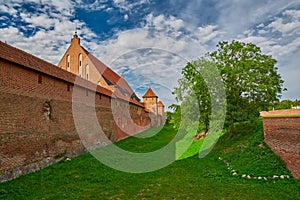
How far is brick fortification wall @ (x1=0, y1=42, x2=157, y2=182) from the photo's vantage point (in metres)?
7.20

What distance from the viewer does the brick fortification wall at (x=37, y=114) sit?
283 inches

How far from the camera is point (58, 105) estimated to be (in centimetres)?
1025

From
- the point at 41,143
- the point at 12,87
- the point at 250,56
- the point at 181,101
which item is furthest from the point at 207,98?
the point at 12,87

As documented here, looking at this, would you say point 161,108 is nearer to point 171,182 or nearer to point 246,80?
point 246,80

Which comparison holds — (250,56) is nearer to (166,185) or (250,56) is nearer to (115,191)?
(166,185)

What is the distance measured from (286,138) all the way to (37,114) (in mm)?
9040

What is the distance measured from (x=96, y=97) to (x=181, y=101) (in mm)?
5400

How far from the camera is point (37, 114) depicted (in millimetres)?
8695

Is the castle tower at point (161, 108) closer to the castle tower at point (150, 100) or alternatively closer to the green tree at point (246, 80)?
the castle tower at point (150, 100)

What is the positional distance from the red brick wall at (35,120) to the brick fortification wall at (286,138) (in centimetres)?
868

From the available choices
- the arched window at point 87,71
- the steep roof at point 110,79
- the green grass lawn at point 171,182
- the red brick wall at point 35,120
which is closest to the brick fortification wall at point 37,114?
the red brick wall at point 35,120

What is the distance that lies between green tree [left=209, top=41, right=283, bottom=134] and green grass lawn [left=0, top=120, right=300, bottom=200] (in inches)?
88.3

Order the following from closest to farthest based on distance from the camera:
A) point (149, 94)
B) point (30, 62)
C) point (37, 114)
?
point (30, 62) → point (37, 114) → point (149, 94)

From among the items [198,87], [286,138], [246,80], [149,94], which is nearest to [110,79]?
[198,87]
